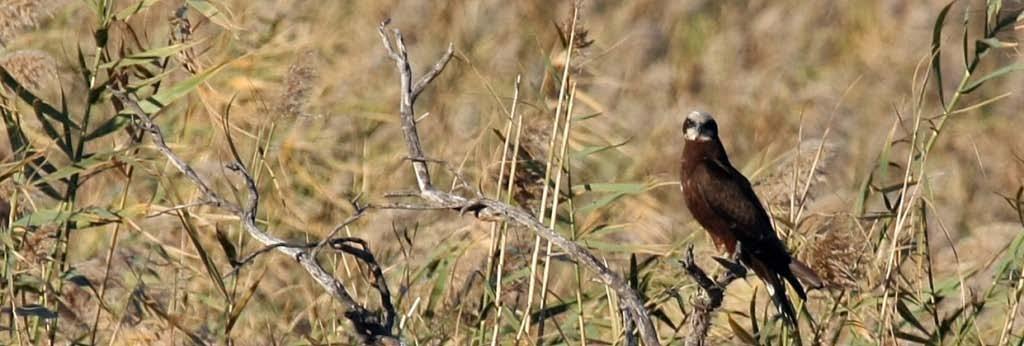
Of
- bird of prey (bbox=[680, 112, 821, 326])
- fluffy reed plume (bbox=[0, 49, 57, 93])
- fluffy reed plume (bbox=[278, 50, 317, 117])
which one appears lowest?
bird of prey (bbox=[680, 112, 821, 326])

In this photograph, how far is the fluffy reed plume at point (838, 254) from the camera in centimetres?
337

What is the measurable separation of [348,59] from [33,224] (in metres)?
2.90

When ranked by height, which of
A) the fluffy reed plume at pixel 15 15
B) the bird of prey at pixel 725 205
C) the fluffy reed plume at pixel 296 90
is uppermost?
the fluffy reed plume at pixel 15 15

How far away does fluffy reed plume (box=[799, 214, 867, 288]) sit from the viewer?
133 inches

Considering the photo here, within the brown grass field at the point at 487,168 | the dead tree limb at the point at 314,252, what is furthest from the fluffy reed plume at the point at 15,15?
the dead tree limb at the point at 314,252

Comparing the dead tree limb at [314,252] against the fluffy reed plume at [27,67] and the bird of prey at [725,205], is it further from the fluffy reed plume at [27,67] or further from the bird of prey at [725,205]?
the bird of prey at [725,205]

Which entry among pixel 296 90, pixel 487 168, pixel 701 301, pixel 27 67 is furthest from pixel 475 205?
pixel 27 67

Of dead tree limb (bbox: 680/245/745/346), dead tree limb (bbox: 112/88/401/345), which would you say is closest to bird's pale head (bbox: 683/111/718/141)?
dead tree limb (bbox: 680/245/745/346)

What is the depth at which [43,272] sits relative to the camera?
3.49m

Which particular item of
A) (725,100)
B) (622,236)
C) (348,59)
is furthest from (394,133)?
(725,100)

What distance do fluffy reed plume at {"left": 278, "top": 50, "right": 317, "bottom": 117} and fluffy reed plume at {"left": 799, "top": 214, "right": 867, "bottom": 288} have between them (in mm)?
922

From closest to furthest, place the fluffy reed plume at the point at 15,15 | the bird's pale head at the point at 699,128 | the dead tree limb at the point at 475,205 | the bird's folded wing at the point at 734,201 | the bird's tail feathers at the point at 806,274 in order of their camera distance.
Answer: the dead tree limb at the point at 475,205 → the bird's tail feathers at the point at 806,274 → the fluffy reed plume at the point at 15,15 → the bird's folded wing at the point at 734,201 → the bird's pale head at the point at 699,128

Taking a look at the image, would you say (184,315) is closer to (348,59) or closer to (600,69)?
(348,59)

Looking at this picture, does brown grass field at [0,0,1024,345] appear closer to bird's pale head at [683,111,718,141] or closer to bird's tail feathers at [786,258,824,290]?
bird's tail feathers at [786,258,824,290]
